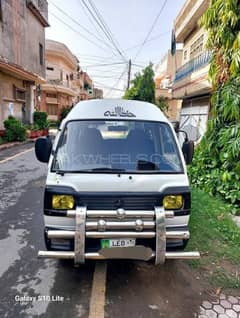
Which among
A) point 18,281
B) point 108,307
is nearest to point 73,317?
point 108,307

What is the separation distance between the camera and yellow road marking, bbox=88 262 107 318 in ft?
8.04

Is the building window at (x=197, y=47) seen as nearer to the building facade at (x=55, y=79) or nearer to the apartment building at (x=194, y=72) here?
the apartment building at (x=194, y=72)

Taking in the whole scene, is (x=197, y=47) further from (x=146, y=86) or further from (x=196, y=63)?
(x=146, y=86)

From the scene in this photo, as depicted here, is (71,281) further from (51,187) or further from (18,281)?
(51,187)

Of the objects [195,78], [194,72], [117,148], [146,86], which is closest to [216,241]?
[117,148]

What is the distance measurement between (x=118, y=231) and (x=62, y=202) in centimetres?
68

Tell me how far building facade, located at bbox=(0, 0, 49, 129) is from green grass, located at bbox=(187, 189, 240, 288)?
1174 cm

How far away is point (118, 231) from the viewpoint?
2.58 m

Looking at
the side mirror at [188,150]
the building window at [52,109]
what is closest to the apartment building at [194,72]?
the side mirror at [188,150]

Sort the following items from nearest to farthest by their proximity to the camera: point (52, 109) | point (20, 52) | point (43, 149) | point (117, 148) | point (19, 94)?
1. point (117, 148)
2. point (43, 149)
3. point (20, 52)
4. point (19, 94)
5. point (52, 109)

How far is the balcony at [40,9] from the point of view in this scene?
16609mm

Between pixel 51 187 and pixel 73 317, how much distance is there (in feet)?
4.25

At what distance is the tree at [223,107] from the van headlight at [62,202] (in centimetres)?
370

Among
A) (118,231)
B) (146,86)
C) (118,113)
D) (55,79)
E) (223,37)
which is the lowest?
(118,231)
